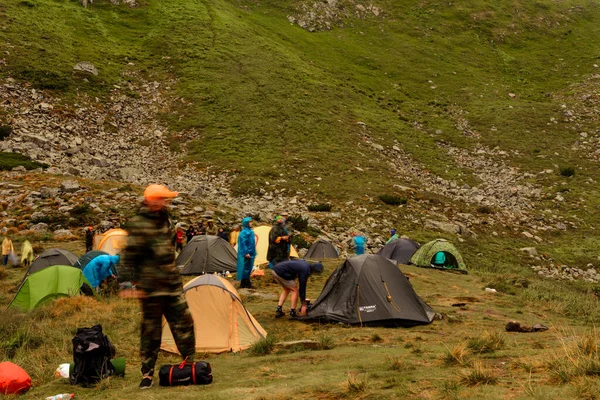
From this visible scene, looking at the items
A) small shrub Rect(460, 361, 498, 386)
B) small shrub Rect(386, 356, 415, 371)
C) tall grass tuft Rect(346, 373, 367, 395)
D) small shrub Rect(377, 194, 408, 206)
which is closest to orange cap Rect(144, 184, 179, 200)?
tall grass tuft Rect(346, 373, 367, 395)

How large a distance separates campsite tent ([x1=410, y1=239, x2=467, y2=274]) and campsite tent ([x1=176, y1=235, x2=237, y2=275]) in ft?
28.4

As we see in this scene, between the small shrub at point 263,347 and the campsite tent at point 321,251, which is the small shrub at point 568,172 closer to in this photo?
the campsite tent at point 321,251

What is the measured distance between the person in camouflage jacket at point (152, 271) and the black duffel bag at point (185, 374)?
195 mm

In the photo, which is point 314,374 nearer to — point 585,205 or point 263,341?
point 263,341

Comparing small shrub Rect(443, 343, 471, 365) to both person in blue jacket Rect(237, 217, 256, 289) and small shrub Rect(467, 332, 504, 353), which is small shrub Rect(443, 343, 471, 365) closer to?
small shrub Rect(467, 332, 504, 353)

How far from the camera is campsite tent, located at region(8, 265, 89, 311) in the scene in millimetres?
14625

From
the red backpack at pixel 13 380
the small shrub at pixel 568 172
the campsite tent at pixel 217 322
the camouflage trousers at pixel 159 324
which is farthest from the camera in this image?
the small shrub at pixel 568 172

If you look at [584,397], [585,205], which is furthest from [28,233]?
[585,205]

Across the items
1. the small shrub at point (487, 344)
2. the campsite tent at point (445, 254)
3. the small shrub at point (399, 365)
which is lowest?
the campsite tent at point (445, 254)

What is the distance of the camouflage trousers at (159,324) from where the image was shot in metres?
7.24

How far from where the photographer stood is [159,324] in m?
7.29

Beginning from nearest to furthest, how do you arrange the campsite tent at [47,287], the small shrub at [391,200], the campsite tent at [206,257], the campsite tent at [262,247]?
the campsite tent at [47,287] → the campsite tent at [206,257] → the campsite tent at [262,247] → the small shrub at [391,200]

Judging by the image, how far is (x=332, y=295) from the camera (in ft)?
42.4

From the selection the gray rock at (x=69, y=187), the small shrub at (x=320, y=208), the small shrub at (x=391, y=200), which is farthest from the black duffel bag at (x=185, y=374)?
the small shrub at (x=391, y=200)
